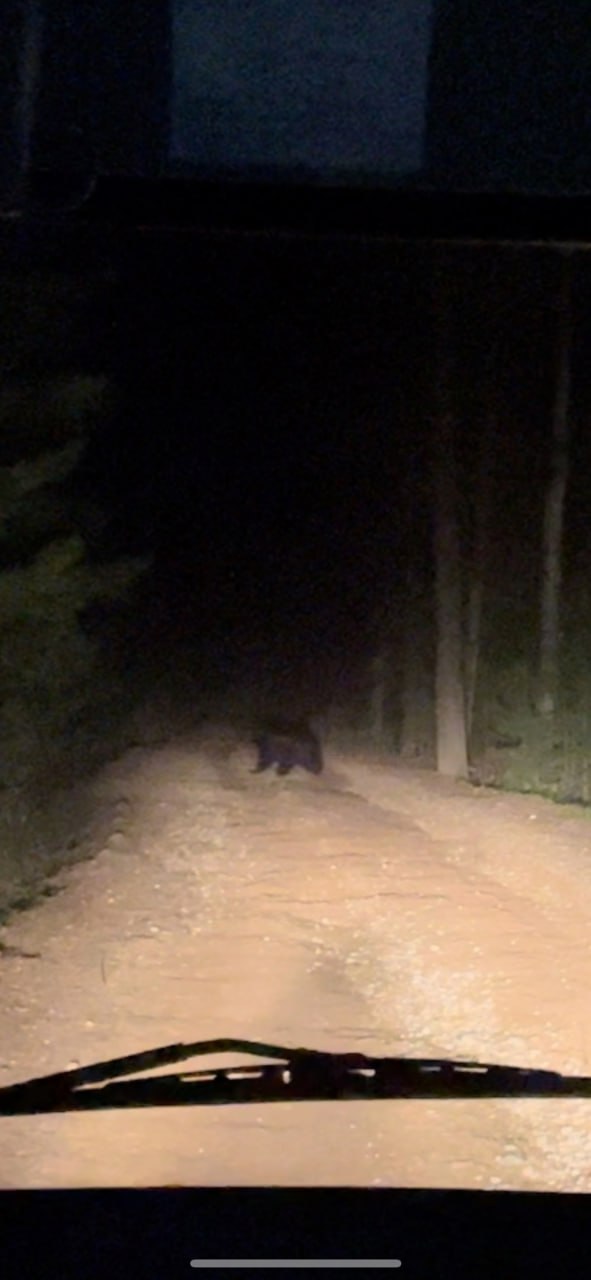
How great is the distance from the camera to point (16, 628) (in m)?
10.5

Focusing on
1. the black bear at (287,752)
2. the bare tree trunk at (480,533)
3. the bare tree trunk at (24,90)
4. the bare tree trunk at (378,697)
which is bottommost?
the bare tree trunk at (378,697)

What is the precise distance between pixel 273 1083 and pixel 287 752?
10250mm

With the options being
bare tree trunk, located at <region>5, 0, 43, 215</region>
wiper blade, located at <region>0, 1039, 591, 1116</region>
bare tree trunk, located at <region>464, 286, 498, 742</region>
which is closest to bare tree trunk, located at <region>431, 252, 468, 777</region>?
bare tree trunk, located at <region>464, 286, 498, 742</region>

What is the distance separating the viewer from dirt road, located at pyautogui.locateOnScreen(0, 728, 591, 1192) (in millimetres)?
5379

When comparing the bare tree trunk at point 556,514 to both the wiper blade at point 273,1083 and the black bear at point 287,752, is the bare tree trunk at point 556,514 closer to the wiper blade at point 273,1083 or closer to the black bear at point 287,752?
the black bear at point 287,752

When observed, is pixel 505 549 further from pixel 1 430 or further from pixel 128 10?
pixel 128 10

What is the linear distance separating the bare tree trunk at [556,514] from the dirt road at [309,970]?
2279 mm

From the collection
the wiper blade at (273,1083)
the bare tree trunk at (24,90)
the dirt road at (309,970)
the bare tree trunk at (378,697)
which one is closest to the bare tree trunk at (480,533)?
the bare tree trunk at (378,697)

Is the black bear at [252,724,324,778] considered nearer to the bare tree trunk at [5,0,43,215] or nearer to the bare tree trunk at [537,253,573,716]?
the bare tree trunk at [537,253,573,716]

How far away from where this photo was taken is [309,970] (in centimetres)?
800

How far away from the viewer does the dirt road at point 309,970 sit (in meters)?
5.38

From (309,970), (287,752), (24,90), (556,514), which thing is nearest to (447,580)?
(556,514)

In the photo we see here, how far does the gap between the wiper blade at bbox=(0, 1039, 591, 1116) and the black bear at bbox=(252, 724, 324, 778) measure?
971 centimetres

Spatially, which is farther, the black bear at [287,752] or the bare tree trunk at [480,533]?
the bare tree trunk at [480,533]
